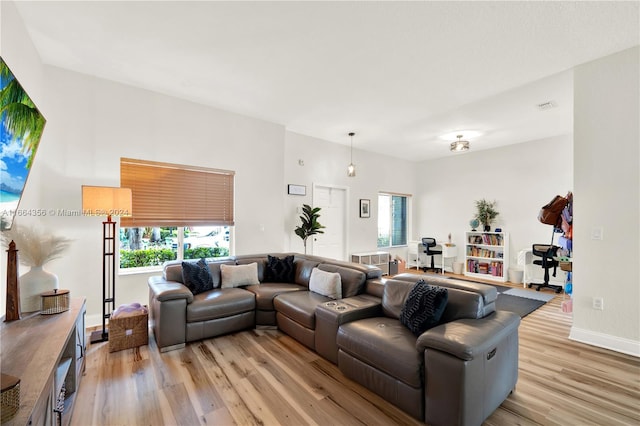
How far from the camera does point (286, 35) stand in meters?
2.64

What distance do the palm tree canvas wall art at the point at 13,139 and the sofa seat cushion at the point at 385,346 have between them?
8.14ft

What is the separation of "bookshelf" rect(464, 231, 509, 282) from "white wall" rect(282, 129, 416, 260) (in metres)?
2.10

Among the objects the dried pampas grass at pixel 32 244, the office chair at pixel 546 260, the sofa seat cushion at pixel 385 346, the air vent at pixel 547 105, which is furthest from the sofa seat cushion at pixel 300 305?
the office chair at pixel 546 260

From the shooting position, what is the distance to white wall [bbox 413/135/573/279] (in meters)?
A: 5.75

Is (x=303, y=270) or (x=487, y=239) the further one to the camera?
(x=487, y=239)

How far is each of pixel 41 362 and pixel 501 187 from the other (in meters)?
7.54

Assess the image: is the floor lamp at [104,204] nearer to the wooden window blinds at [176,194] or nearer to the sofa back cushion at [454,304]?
the wooden window blinds at [176,194]

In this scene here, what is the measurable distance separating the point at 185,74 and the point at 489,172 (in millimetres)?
6439

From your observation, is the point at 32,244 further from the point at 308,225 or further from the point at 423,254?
the point at 423,254

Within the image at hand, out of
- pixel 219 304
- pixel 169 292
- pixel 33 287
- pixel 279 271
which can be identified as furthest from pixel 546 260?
pixel 33 287

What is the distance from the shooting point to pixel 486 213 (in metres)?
6.55

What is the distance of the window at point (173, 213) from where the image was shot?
12.6ft

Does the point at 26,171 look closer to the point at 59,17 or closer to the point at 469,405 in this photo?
the point at 59,17

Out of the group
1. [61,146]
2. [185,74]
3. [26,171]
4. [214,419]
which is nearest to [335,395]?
[214,419]
